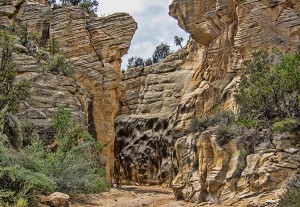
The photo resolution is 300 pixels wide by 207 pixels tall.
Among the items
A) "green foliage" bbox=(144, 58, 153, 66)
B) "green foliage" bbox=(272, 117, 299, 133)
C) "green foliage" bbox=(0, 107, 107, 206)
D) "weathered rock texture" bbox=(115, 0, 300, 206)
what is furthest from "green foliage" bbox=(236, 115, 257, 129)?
"green foliage" bbox=(144, 58, 153, 66)

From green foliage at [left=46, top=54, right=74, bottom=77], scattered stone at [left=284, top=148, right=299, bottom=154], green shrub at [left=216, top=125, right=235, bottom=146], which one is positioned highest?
green foliage at [left=46, top=54, right=74, bottom=77]

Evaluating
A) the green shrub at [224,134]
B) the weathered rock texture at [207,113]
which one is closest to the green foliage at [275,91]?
the weathered rock texture at [207,113]

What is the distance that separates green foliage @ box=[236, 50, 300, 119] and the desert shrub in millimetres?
3064

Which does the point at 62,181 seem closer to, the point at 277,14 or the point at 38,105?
the point at 38,105

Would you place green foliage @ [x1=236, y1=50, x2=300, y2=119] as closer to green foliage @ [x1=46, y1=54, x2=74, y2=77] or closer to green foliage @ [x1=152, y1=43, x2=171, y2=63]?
green foliage @ [x1=46, y1=54, x2=74, y2=77]

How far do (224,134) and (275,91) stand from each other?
7.65ft

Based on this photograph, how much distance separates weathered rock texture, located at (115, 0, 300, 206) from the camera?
12453 millimetres

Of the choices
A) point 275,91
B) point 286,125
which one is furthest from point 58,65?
point 286,125

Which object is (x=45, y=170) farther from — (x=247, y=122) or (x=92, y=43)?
(x=92, y=43)

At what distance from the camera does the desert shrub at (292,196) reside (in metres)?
8.07

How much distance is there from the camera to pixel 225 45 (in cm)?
2739

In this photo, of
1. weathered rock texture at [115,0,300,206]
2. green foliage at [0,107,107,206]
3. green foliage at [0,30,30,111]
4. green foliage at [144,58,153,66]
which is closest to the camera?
green foliage at [0,107,107,206]

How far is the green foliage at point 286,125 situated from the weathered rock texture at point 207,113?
28cm

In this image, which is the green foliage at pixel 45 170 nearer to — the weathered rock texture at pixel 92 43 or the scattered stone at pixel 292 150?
the scattered stone at pixel 292 150
